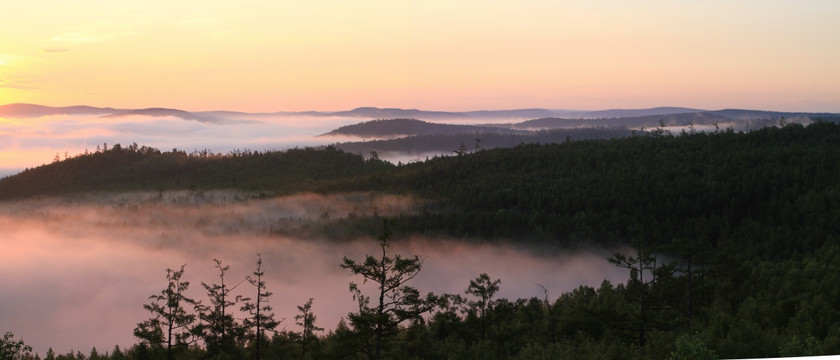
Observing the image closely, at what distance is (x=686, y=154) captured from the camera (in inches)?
5212

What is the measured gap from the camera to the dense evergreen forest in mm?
26250

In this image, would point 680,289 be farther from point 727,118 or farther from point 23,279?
point 727,118

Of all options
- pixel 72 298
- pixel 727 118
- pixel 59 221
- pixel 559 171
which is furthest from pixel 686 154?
pixel 59 221

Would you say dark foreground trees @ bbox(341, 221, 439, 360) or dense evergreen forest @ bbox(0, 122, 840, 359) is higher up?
dark foreground trees @ bbox(341, 221, 439, 360)

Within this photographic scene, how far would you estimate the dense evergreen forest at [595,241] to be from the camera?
26250 millimetres

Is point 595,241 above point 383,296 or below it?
below

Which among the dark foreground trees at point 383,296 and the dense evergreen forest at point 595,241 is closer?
the dark foreground trees at point 383,296

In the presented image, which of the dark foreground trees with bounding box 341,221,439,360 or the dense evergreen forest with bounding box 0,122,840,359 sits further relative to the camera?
the dense evergreen forest with bounding box 0,122,840,359

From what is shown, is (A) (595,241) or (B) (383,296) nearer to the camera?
(B) (383,296)

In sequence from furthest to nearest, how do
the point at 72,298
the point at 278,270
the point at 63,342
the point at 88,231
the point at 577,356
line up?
the point at 88,231 → the point at 278,270 → the point at 72,298 → the point at 63,342 → the point at 577,356

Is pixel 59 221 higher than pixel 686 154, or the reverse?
pixel 686 154

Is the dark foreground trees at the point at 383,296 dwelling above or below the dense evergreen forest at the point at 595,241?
above

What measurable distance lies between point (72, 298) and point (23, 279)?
3.92 metres

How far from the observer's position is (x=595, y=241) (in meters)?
112
